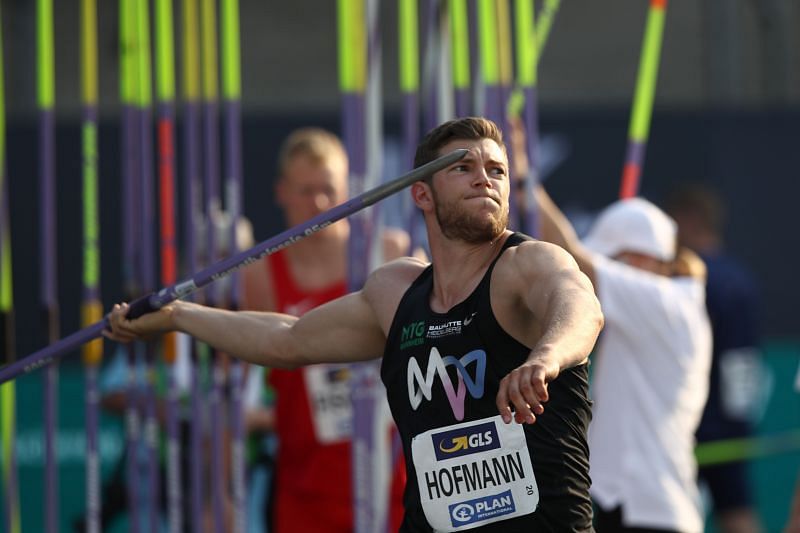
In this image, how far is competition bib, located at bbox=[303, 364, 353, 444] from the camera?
17.1ft

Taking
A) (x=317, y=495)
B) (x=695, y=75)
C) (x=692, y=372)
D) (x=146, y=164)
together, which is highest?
(x=695, y=75)

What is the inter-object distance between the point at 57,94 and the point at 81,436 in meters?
3.81

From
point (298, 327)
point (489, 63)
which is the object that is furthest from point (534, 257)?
point (489, 63)

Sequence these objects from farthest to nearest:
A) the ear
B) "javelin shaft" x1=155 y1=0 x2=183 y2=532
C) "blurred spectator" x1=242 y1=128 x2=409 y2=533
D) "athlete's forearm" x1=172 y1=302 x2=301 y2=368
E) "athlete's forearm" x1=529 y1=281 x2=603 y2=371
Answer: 1. "javelin shaft" x1=155 y1=0 x2=183 y2=532
2. "blurred spectator" x1=242 y1=128 x2=409 y2=533
3. "athlete's forearm" x1=172 y1=302 x2=301 y2=368
4. the ear
5. "athlete's forearm" x1=529 y1=281 x2=603 y2=371

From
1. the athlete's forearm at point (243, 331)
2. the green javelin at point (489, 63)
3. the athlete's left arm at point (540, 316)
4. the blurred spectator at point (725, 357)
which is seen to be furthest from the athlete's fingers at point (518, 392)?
the blurred spectator at point (725, 357)

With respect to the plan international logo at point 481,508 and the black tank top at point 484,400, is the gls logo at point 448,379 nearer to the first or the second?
the black tank top at point 484,400

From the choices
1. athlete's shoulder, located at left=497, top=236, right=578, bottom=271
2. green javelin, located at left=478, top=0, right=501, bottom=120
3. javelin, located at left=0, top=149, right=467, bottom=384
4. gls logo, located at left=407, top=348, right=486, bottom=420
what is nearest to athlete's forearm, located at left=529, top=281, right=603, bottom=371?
athlete's shoulder, located at left=497, top=236, right=578, bottom=271

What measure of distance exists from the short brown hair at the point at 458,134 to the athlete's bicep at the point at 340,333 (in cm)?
45

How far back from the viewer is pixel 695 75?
10.9 metres

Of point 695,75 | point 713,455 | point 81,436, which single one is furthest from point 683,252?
point 695,75

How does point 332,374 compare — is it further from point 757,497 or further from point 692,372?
point 757,497

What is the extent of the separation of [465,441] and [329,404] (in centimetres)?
190

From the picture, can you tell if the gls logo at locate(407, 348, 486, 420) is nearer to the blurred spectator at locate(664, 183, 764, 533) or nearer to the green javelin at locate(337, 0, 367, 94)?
the green javelin at locate(337, 0, 367, 94)

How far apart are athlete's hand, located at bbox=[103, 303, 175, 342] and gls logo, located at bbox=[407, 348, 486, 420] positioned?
0.83m
